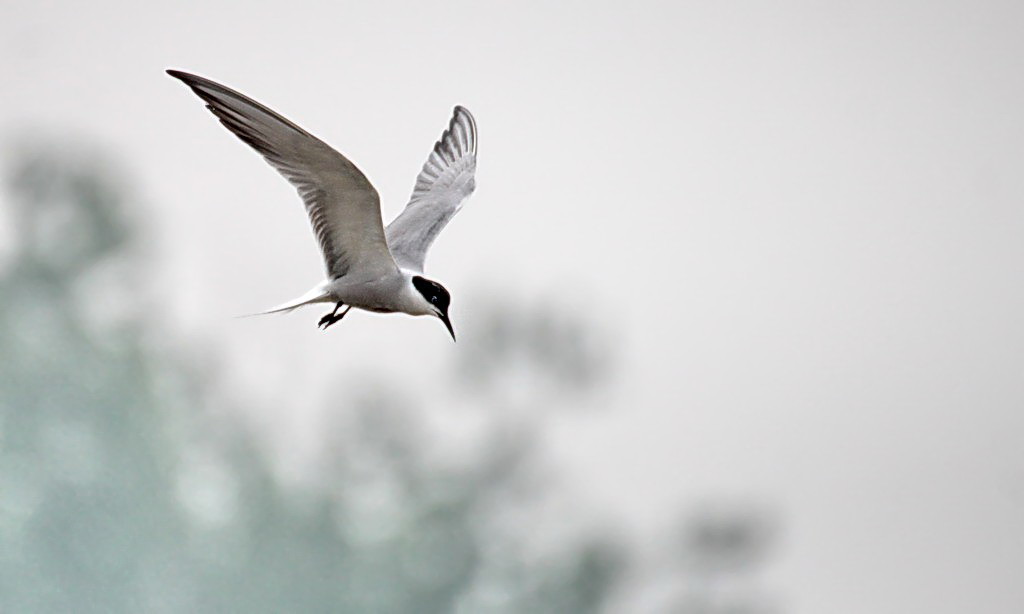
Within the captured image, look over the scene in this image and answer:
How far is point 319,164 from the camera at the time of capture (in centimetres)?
279

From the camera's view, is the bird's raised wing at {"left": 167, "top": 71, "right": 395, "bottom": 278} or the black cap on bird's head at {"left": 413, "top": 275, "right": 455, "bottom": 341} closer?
the bird's raised wing at {"left": 167, "top": 71, "right": 395, "bottom": 278}

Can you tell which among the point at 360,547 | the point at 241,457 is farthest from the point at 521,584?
the point at 241,457

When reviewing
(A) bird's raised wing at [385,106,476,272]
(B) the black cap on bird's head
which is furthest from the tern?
(A) bird's raised wing at [385,106,476,272]

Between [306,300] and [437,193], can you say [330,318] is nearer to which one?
[306,300]

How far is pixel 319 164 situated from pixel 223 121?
212 millimetres

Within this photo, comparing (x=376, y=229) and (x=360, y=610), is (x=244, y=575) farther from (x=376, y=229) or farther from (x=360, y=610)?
(x=376, y=229)

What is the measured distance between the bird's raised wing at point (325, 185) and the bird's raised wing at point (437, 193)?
266 mm

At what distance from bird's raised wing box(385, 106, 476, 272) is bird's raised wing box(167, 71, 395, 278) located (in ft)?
0.87

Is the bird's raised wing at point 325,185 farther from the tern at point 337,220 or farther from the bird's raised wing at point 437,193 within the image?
the bird's raised wing at point 437,193

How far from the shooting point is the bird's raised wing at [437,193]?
3332 millimetres

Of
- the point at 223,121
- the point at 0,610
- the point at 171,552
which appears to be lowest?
the point at 223,121

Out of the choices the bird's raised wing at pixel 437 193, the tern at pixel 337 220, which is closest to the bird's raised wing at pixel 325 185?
the tern at pixel 337 220

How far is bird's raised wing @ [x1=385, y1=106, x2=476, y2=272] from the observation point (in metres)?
3.33

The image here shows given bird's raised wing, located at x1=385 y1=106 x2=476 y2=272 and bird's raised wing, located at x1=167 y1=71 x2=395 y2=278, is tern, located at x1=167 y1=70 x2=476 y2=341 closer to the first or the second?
bird's raised wing, located at x1=167 y1=71 x2=395 y2=278
